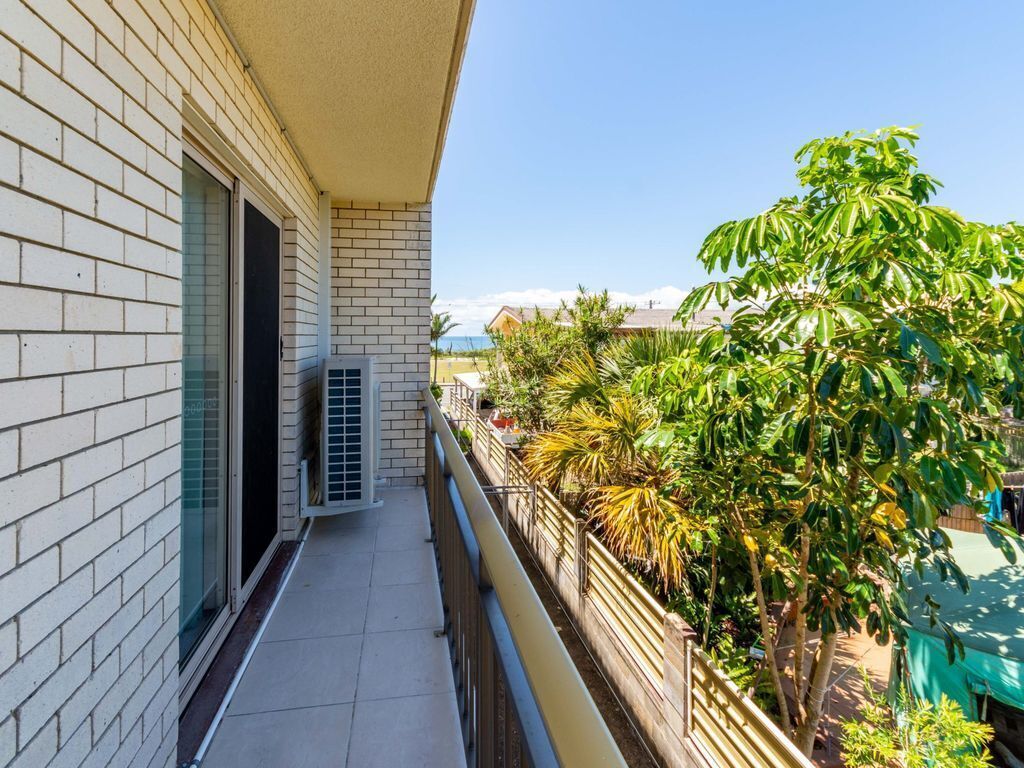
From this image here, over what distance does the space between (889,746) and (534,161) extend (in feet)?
58.0

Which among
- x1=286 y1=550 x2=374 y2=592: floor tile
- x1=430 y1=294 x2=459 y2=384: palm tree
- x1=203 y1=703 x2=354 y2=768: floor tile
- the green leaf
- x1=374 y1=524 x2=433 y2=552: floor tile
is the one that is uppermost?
x1=430 y1=294 x2=459 y2=384: palm tree

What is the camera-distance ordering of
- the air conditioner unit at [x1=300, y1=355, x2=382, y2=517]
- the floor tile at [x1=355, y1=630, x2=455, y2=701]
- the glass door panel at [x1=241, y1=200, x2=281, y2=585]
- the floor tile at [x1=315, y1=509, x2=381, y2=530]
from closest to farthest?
the floor tile at [x1=355, y1=630, x2=455, y2=701] < the glass door panel at [x1=241, y1=200, x2=281, y2=585] < the air conditioner unit at [x1=300, y1=355, x2=382, y2=517] < the floor tile at [x1=315, y1=509, x2=381, y2=530]

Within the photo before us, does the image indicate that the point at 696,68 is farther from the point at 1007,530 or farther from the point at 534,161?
the point at 1007,530

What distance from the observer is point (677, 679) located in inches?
126

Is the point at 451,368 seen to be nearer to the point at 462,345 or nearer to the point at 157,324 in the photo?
the point at 462,345

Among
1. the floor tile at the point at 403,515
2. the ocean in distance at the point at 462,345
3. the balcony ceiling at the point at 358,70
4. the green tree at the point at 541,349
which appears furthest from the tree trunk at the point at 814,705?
the ocean in distance at the point at 462,345

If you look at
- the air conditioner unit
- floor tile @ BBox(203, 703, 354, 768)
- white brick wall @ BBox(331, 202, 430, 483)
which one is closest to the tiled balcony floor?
floor tile @ BBox(203, 703, 354, 768)

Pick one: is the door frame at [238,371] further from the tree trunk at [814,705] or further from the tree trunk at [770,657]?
the tree trunk at [814,705]

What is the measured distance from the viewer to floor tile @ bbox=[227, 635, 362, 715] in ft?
5.85

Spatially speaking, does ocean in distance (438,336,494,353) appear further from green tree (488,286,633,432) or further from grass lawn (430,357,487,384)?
green tree (488,286,633,432)

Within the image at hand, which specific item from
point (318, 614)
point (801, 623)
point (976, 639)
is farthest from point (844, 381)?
point (318, 614)

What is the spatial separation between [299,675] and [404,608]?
583mm

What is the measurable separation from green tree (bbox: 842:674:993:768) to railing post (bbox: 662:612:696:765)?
0.88 metres

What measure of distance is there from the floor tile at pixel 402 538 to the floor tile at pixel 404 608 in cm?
51
